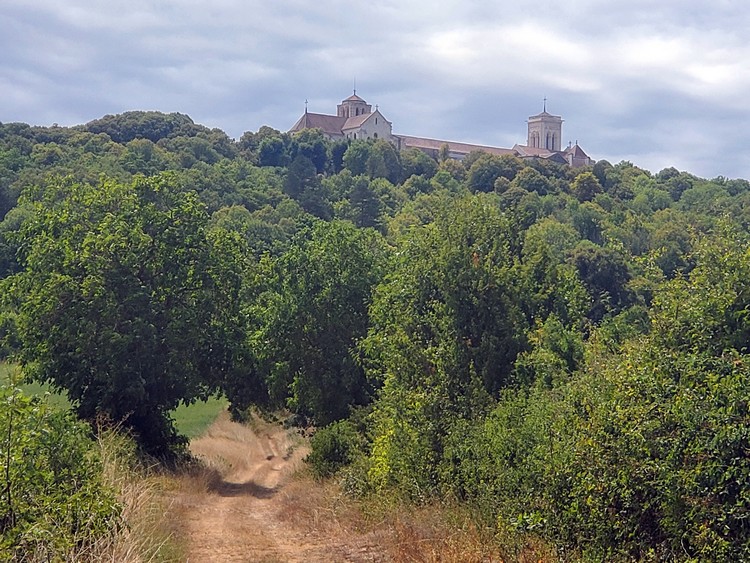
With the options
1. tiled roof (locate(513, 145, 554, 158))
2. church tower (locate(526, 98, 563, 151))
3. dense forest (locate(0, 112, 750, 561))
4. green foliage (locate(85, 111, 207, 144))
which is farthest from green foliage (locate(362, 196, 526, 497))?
church tower (locate(526, 98, 563, 151))

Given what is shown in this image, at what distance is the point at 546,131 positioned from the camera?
17975 centimetres

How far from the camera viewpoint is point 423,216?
6875 centimetres

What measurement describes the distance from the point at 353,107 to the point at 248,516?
466 feet

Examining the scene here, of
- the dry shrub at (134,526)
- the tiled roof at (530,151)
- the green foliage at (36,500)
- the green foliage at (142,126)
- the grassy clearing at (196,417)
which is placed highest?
the tiled roof at (530,151)

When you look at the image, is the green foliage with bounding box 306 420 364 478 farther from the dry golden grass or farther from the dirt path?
the dry golden grass

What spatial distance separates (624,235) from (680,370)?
71.6 metres

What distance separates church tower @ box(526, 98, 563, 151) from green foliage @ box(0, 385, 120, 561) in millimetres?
175880

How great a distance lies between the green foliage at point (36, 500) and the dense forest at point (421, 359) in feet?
0.13

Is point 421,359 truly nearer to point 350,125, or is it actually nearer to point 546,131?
point 350,125

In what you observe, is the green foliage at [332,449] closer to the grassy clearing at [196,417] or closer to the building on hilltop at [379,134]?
the grassy clearing at [196,417]

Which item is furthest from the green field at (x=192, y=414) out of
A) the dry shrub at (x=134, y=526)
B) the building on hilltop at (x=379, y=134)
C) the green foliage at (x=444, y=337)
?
the building on hilltop at (x=379, y=134)

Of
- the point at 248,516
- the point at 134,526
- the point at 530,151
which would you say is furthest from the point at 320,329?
the point at 530,151

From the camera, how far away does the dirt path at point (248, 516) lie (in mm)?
13414


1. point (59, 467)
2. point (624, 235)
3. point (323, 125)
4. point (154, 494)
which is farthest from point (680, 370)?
point (323, 125)
